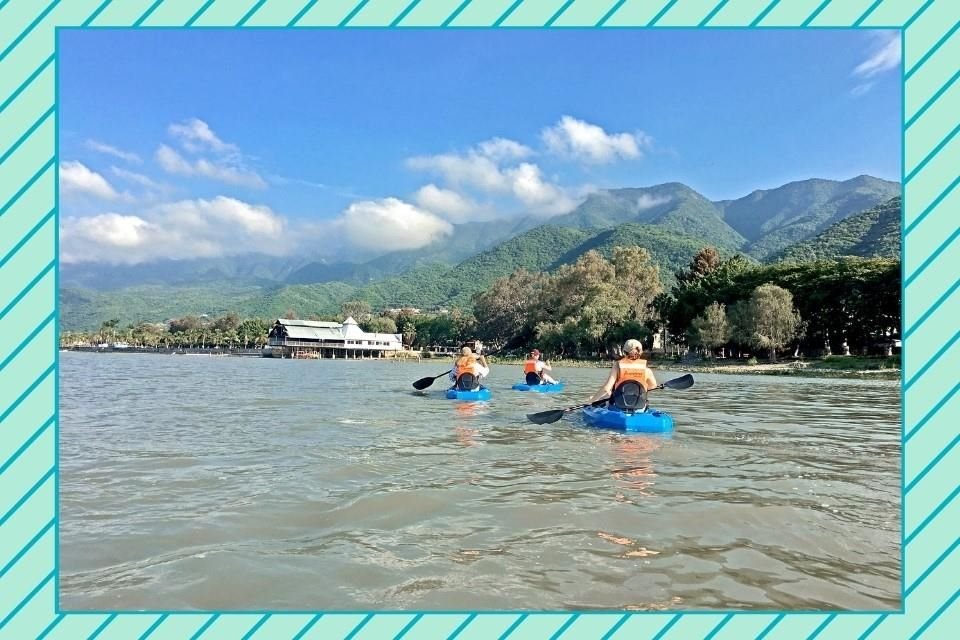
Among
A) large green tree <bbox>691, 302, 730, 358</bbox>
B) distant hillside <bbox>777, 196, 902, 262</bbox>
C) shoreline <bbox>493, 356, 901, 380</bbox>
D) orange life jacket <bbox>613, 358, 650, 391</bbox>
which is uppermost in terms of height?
distant hillside <bbox>777, 196, 902, 262</bbox>

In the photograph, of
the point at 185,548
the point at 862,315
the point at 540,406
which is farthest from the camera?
the point at 862,315

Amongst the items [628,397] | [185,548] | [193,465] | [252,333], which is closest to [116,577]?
[185,548]

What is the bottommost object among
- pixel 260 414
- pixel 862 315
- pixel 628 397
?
pixel 260 414

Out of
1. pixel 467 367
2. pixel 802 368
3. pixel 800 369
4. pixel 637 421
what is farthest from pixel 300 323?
pixel 637 421

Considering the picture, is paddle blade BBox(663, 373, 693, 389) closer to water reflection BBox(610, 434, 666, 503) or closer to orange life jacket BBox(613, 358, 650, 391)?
orange life jacket BBox(613, 358, 650, 391)

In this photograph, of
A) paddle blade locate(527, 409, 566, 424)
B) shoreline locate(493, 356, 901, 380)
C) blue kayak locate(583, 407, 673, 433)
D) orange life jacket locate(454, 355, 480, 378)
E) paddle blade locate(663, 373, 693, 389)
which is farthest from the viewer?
shoreline locate(493, 356, 901, 380)

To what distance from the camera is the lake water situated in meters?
3.83


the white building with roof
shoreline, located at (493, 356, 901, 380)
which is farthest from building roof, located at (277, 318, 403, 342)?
shoreline, located at (493, 356, 901, 380)

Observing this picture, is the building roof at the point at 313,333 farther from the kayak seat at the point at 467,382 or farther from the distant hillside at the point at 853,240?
the kayak seat at the point at 467,382

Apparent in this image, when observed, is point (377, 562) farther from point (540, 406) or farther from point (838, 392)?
point (838, 392)

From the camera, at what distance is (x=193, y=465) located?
7.78 metres

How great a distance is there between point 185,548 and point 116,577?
2.02ft

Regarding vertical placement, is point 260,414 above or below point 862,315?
below

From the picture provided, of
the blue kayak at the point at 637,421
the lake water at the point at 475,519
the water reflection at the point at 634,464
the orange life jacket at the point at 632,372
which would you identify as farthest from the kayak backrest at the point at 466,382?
the water reflection at the point at 634,464
